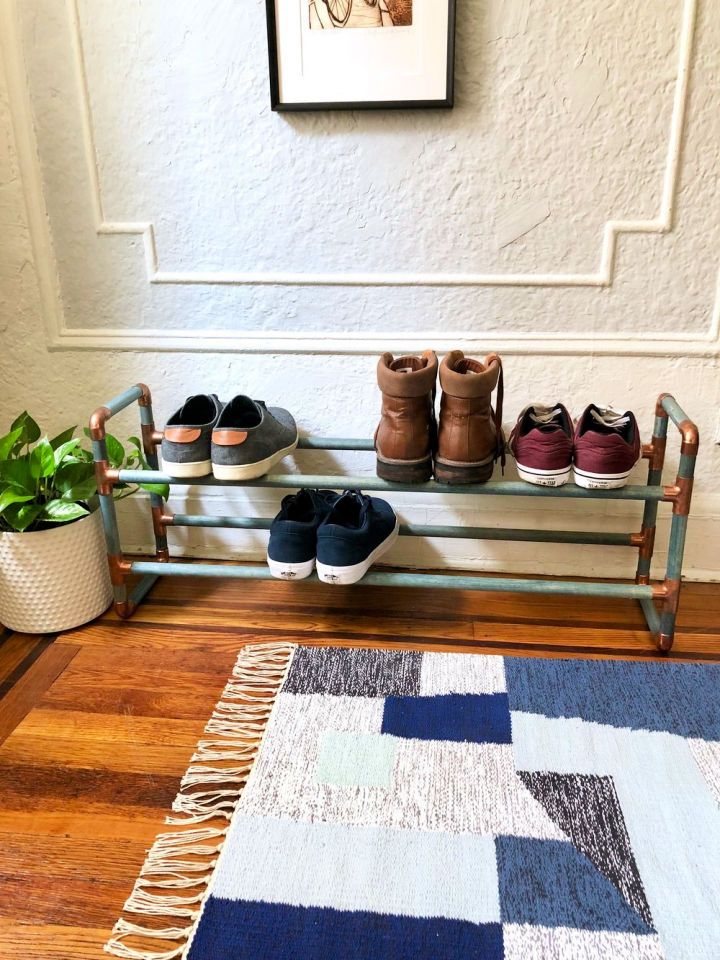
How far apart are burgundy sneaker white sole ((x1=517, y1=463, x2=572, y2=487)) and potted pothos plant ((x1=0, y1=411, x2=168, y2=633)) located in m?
0.84

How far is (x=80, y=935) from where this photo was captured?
3.29 feet

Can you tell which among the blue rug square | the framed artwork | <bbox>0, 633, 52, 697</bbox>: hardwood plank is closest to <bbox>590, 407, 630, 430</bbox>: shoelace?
the blue rug square

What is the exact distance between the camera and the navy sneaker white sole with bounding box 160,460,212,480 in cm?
153

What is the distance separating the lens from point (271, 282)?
69.4 inches

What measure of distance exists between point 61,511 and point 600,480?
113 centimetres

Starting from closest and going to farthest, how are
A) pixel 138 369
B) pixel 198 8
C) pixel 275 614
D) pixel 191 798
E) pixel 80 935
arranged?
pixel 80 935 → pixel 191 798 → pixel 198 8 → pixel 275 614 → pixel 138 369

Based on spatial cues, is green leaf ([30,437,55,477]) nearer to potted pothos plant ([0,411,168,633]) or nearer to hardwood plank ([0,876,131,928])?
potted pothos plant ([0,411,168,633])

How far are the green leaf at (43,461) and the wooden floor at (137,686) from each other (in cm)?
39

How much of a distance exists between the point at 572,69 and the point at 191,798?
5.27 feet

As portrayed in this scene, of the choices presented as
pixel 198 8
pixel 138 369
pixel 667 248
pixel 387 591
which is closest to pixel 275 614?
pixel 387 591

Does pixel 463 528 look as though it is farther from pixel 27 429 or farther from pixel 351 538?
pixel 27 429

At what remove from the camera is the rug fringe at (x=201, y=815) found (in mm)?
1001

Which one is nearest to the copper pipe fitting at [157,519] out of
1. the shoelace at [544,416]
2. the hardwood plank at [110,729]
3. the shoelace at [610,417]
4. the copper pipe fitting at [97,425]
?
the copper pipe fitting at [97,425]

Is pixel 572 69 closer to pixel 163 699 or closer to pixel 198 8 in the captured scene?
pixel 198 8
